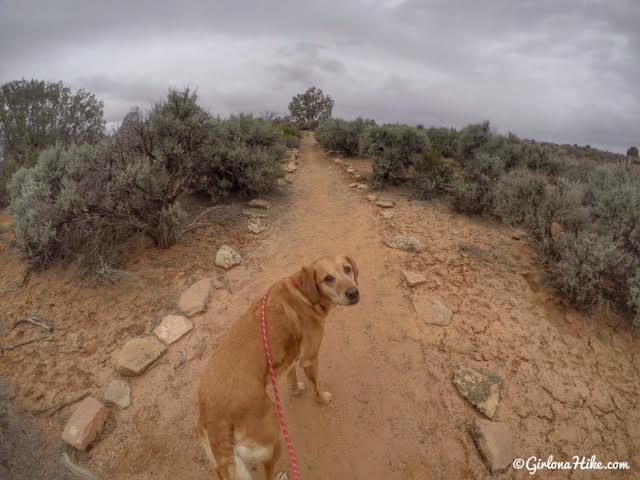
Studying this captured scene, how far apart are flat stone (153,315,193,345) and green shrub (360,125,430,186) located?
20.8 ft

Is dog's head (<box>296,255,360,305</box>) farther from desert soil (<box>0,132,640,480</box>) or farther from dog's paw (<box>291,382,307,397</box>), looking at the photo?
desert soil (<box>0,132,640,480</box>)

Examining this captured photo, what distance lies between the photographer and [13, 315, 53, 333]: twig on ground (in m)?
4.22

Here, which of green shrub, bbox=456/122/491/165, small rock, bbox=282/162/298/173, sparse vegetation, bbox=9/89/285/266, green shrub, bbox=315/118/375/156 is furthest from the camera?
green shrub, bbox=315/118/375/156

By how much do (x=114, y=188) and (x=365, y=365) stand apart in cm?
468

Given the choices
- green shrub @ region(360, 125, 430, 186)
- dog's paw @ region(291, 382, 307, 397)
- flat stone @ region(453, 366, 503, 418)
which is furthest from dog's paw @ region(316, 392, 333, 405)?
green shrub @ region(360, 125, 430, 186)

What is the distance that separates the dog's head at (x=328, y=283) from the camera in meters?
2.84

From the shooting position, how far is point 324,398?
3.38m

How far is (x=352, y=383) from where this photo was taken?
3633 mm

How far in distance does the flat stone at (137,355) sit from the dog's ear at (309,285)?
221cm

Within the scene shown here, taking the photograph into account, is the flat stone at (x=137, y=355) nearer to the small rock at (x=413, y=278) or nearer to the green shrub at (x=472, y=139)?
the small rock at (x=413, y=278)

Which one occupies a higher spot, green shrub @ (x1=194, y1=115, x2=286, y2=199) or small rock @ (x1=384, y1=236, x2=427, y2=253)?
green shrub @ (x1=194, y1=115, x2=286, y2=199)

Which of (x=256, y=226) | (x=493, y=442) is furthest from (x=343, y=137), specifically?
(x=493, y=442)

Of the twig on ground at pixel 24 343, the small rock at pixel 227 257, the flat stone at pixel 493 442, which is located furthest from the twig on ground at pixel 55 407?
the flat stone at pixel 493 442

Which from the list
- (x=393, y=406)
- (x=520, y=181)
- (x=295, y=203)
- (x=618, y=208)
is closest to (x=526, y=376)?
(x=393, y=406)
